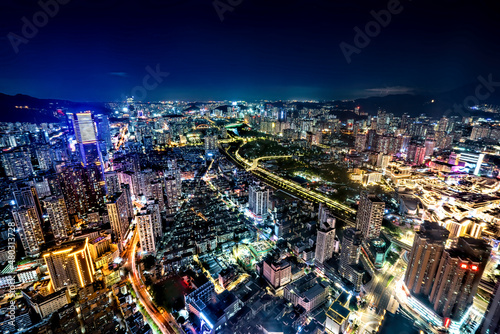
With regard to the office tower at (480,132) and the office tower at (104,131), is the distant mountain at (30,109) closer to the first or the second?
the office tower at (104,131)

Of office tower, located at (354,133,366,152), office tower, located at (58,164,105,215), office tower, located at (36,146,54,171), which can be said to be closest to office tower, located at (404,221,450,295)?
office tower, located at (58,164,105,215)

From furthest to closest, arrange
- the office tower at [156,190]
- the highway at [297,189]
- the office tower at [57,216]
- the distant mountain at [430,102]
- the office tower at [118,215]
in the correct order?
the distant mountain at [430,102] → the highway at [297,189] → the office tower at [156,190] → the office tower at [118,215] → the office tower at [57,216]

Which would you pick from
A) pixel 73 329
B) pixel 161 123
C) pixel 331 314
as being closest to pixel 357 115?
pixel 161 123

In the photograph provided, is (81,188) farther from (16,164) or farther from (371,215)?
(371,215)

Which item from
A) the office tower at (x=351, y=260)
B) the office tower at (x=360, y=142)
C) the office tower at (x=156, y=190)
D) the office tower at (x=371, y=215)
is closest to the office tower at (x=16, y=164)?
the office tower at (x=156, y=190)

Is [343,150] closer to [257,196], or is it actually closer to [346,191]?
[346,191]
